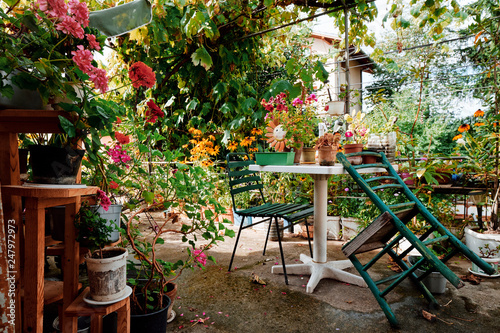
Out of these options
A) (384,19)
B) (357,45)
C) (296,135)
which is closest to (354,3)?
(384,19)

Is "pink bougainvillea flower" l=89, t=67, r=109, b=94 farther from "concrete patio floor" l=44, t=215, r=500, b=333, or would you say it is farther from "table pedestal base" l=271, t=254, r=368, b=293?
"table pedestal base" l=271, t=254, r=368, b=293

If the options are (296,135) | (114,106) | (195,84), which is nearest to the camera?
(114,106)

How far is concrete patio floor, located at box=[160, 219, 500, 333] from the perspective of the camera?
1.57 metres

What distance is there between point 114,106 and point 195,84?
276cm

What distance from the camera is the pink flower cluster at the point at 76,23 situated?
35.1 inches

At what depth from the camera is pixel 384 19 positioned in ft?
8.70

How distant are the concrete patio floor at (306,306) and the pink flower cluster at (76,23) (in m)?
1.31

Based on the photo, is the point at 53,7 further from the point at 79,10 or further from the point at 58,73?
the point at 58,73

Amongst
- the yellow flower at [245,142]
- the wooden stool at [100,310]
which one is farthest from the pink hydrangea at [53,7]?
the yellow flower at [245,142]

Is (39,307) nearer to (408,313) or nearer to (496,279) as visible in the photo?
(408,313)

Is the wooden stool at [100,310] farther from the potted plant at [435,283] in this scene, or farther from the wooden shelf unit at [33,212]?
the potted plant at [435,283]

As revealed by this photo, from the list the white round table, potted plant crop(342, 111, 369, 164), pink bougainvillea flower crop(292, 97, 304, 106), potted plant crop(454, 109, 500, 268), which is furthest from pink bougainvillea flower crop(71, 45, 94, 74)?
potted plant crop(454, 109, 500, 268)

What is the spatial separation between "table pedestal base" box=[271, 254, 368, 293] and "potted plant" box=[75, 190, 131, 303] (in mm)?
1299

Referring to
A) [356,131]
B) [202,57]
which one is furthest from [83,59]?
[356,131]
